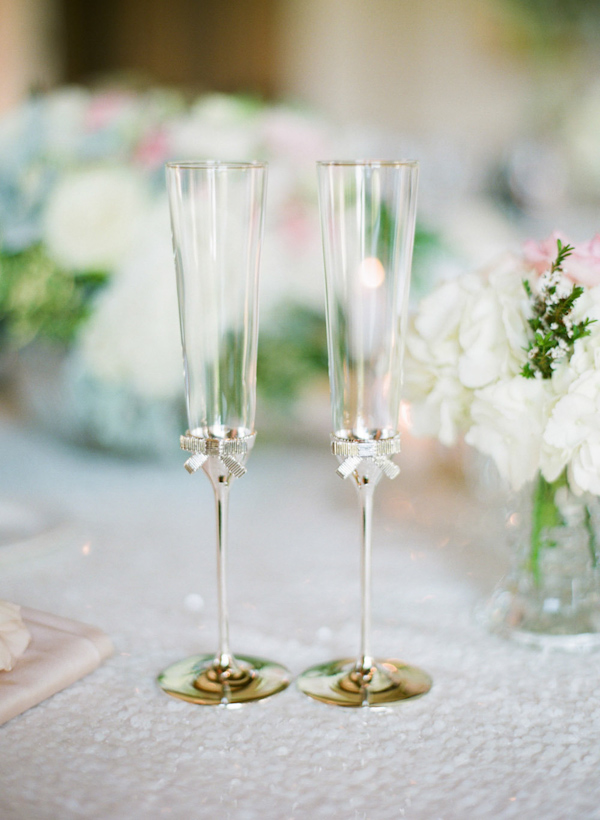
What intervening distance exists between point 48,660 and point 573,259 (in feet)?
1.62

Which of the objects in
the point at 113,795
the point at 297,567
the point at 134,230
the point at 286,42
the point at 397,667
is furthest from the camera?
the point at 286,42

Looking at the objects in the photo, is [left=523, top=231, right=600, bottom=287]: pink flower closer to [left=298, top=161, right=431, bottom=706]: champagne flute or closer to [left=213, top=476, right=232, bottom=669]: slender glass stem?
[left=298, top=161, right=431, bottom=706]: champagne flute

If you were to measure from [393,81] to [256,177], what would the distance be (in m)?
3.02

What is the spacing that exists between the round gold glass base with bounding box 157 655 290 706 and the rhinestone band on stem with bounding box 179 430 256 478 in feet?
0.50

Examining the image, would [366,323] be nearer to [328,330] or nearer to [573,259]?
[328,330]

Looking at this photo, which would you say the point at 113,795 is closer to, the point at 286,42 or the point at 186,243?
the point at 186,243

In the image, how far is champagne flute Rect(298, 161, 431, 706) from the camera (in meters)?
0.64

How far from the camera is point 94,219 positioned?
123 centimetres

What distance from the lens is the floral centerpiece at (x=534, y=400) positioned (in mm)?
724

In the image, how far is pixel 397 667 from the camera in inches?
29.7

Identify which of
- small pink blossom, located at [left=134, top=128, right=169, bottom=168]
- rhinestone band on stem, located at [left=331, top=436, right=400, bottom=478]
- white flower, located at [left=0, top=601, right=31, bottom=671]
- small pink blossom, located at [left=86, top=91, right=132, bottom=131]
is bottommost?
white flower, located at [left=0, top=601, right=31, bottom=671]

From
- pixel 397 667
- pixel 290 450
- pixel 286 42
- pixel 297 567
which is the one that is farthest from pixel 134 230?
pixel 286 42

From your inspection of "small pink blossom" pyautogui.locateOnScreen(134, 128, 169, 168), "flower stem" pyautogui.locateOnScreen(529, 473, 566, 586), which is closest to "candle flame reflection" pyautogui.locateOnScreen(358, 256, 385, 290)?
"flower stem" pyautogui.locateOnScreen(529, 473, 566, 586)

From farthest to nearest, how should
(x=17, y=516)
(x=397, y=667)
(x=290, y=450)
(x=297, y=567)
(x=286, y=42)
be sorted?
(x=286, y=42) < (x=290, y=450) < (x=17, y=516) < (x=297, y=567) < (x=397, y=667)
